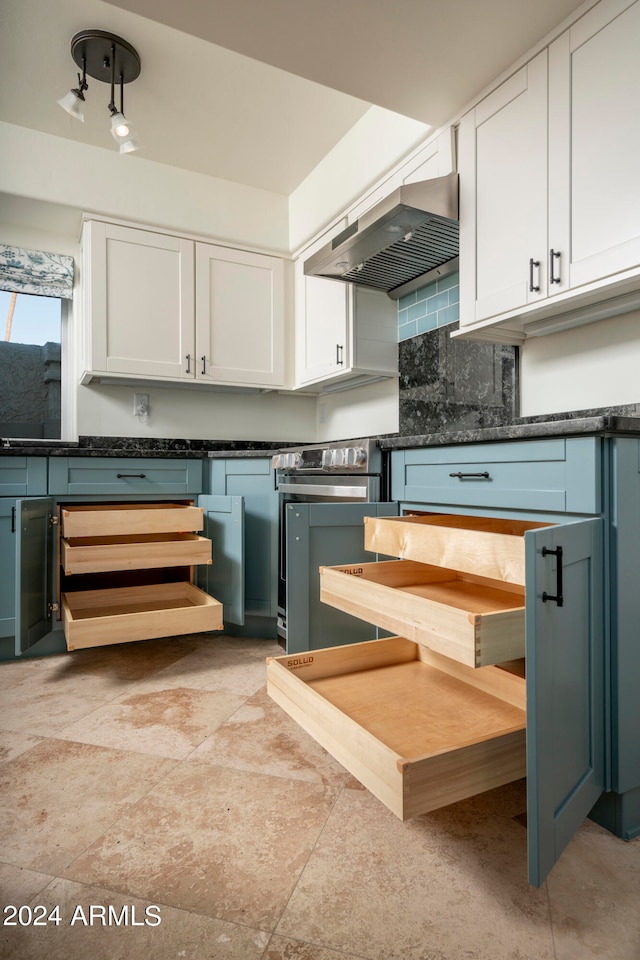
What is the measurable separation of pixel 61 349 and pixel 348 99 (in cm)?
199

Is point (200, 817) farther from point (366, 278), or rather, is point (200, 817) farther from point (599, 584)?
point (366, 278)

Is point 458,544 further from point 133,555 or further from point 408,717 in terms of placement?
point 133,555

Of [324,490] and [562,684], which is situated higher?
[324,490]

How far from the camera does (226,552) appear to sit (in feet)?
8.14

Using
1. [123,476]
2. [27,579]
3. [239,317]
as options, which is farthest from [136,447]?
[27,579]

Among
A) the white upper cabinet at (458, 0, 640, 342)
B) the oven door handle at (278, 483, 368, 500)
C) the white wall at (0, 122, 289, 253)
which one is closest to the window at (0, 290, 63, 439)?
the white wall at (0, 122, 289, 253)

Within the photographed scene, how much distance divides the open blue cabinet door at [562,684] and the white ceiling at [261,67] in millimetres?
1518

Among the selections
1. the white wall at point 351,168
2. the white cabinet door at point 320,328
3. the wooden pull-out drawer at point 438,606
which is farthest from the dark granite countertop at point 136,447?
the white wall at point 351,168

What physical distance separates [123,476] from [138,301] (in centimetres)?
97

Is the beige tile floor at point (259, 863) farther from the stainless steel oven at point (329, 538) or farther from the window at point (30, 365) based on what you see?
the window at point (30, 365)

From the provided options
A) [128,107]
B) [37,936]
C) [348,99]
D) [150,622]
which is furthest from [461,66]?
[37,936]

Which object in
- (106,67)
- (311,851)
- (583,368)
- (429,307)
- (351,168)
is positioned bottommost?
(311,851)

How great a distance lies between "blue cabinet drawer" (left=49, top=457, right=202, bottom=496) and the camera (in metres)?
2.47

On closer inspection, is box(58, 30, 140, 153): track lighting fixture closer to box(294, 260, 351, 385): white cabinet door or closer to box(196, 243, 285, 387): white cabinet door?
box(196, 243, 285, 387): white cabinet door
